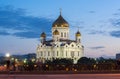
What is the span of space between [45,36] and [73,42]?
11700 mm

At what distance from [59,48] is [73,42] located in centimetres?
501

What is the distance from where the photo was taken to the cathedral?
142 m

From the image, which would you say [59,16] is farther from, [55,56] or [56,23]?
[55,56]

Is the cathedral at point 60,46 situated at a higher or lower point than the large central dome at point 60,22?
lower

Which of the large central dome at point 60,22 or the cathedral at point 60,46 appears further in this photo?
the large central dome at point 60,22

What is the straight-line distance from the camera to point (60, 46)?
467 feet

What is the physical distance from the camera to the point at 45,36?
150625 mm

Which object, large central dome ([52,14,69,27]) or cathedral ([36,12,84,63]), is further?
large central dome ([52,14,69,27])

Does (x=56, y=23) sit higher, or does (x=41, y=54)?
(x=56, y=23)

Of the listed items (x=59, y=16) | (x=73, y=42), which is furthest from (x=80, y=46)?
(x=59, y=16)

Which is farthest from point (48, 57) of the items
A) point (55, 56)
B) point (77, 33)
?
point (77, 33)

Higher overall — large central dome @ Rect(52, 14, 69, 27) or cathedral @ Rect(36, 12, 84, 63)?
large central dome @ Rect(52, 14, 69, 27)

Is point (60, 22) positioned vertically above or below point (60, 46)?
above

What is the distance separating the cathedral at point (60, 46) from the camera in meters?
142
